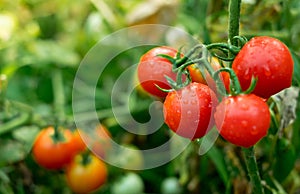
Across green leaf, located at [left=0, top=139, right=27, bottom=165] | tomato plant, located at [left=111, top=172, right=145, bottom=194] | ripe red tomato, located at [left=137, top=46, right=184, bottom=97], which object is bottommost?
tomato plant, located at [left=111, top=172, right=145, bottom=194]

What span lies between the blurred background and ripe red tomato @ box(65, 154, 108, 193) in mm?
40

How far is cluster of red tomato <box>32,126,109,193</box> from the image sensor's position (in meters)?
0.96

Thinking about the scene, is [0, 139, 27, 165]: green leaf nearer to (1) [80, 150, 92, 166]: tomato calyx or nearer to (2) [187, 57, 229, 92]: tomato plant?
(1) [80, 150, 92, 166]: tomato calyx

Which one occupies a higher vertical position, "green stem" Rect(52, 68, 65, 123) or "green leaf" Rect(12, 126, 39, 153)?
"green stem" Rect(52, 68, 65, 123)

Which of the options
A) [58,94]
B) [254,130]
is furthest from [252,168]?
[58,94]

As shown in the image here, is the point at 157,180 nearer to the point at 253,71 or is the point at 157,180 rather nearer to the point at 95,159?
the point at 95,159

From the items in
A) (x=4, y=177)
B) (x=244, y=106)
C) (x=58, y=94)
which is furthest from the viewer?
(x=58, y=94)

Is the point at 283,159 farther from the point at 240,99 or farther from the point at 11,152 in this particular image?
the point at 11,152

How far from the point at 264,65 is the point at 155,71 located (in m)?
0.12

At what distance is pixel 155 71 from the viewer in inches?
20.9

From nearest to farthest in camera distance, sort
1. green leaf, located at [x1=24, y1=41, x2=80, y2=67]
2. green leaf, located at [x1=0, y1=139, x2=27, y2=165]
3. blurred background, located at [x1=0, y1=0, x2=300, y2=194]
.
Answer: blurred background, located at [x1=0, y1=0, x2=300, y2=194] < green leaf, located at [x1=0, y1=139, x2=27, y2=165] < green leaf, located at [x1=24, y1=41, x2=80, y2=67]

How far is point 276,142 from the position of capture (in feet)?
2.50

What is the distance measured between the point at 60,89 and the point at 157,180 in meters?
0.31

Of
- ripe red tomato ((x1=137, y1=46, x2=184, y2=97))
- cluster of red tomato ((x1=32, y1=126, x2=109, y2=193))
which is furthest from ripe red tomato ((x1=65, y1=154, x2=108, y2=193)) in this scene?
ripe red tomato ((x1=137, y1=46, x2=184, y2=97))
